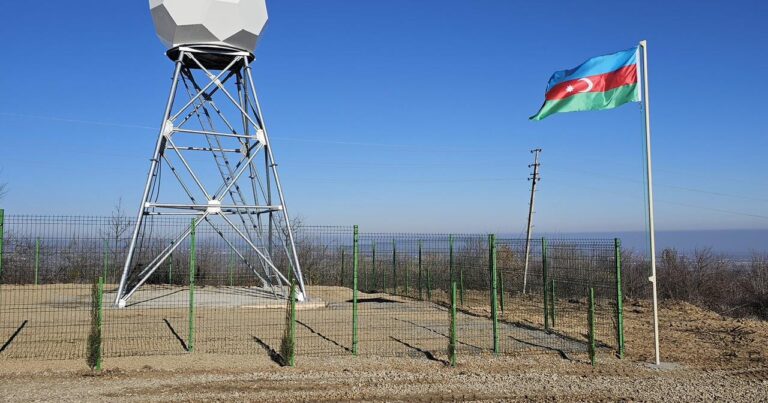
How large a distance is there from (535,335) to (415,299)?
26.2 ft

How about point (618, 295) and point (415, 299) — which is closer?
point (618, 295)

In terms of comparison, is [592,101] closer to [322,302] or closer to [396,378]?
[396,378]

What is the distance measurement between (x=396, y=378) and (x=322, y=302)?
382 inches

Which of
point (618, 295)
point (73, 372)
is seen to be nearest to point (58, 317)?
point (73, 372)

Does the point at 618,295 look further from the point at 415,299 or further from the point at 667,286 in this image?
the point at 667,286

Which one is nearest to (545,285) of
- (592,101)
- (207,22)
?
(592,101)

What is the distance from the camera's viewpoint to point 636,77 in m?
11.2

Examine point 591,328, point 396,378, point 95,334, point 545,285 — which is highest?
point 545,285

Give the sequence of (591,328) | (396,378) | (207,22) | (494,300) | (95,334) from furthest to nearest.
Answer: (207,22)
(494,300)
(591,328)
(396,378)
(95,334)

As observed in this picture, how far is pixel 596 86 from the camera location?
1155 cm

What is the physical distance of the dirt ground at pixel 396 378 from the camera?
8742 mm

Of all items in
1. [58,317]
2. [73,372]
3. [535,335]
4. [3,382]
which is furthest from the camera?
[58,317]

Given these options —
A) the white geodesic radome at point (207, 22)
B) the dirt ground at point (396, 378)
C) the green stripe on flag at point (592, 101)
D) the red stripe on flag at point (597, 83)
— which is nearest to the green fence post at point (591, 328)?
the dirt ground at point (396, 378)

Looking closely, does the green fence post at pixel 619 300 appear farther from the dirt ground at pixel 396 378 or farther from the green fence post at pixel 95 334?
the green fence post at pixel 95 334
